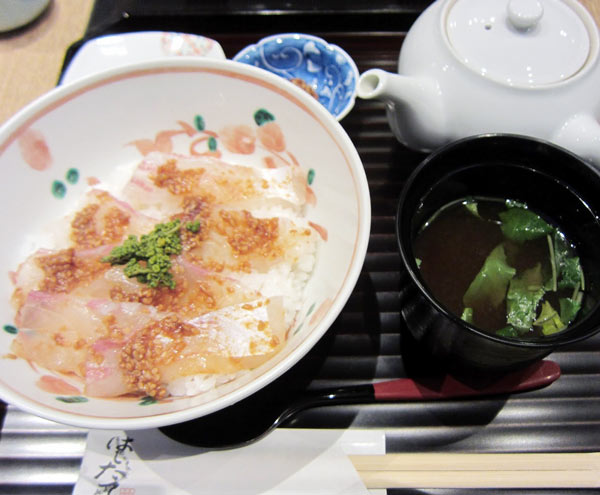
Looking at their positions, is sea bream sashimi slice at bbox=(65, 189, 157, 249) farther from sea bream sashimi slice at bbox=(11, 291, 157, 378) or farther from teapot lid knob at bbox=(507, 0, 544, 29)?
teapot lid knob at bbox=(507, 0, 544, 29)

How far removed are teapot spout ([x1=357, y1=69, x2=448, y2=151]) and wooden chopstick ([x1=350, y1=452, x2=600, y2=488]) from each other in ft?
3.28

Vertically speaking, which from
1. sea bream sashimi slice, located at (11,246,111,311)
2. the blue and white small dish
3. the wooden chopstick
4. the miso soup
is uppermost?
the blue and white small dish

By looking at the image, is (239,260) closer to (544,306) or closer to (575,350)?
(544,306)

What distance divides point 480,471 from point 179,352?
2.71 feet

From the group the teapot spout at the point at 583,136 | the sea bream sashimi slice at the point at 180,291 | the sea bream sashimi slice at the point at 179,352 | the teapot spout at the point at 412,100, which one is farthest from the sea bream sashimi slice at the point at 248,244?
the teapot spout at the point at 583,136

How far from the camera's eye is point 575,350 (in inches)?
52.0

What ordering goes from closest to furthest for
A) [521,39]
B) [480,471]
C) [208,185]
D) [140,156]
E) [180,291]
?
[480,471] → [180,291] → [521,39] → [208,185] → [140,156]

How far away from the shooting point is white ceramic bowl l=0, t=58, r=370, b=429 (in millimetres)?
1050

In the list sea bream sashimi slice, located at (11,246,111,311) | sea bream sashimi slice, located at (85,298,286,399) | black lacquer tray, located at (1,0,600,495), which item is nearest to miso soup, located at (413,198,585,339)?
black lacquer tray, located at (1,0,600,495)

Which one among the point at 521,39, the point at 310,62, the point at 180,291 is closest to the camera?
the point at 180,291

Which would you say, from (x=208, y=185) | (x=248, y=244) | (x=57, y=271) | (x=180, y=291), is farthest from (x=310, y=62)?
(x=57, y=271)

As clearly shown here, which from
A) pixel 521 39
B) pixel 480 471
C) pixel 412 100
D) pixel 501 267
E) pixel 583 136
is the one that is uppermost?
pixel 521 39

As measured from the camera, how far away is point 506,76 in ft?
4.42

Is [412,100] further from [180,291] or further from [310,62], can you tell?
[180,291]
